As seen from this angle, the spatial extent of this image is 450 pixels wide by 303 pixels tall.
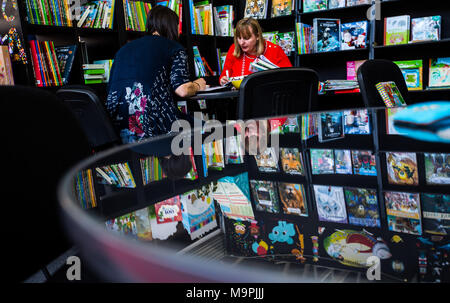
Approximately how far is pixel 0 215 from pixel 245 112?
3.54 ft

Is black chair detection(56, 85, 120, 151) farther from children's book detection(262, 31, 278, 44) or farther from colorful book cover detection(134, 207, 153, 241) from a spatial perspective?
children's book detection(262, 31, 278, 44)

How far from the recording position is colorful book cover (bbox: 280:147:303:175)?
58cm

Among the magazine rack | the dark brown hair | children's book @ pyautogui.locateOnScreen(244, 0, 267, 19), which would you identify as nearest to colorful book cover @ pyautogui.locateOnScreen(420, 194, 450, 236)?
the magazine rack

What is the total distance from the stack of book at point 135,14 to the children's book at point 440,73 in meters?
2.95

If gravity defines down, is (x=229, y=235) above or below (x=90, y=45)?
below

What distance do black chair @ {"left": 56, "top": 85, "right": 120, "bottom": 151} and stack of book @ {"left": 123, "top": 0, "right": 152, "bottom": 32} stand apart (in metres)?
1.66

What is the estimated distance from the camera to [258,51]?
366 cm

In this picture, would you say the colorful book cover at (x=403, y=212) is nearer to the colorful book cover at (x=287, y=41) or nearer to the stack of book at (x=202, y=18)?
the stack of book at (x=202, y=18)

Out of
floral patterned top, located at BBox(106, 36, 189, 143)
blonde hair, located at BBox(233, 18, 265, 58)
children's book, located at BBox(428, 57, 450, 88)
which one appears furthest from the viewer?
children's book, located at BBox(428, 57, 450, 88)

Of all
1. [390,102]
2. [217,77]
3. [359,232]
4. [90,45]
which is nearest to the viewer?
[359,232]

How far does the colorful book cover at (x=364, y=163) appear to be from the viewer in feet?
1.85

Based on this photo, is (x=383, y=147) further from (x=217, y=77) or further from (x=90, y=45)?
(x=217, y=77)

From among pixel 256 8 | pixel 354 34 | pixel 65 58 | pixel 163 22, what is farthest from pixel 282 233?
pixel 256 8

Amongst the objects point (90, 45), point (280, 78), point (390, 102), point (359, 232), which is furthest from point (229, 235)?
point (90, 45)
